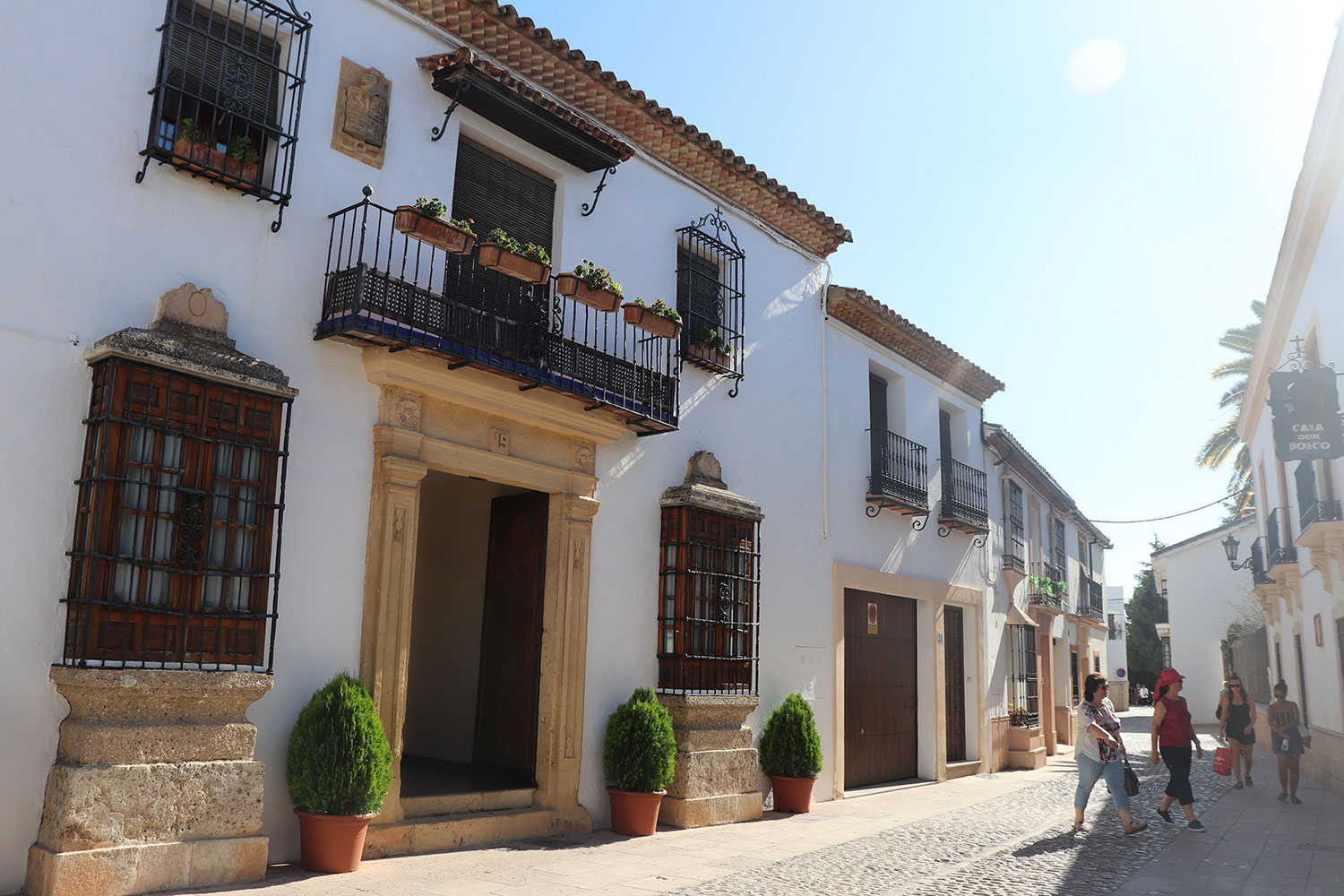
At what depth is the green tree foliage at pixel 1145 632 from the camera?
45688 millimetres

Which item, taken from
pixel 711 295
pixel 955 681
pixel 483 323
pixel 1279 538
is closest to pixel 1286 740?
pixel 955 681

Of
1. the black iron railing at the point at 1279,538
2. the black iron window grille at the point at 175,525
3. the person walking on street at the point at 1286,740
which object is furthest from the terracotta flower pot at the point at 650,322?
the black iron railing at the point at 1279,538

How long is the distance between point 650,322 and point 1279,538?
13687 millimetres

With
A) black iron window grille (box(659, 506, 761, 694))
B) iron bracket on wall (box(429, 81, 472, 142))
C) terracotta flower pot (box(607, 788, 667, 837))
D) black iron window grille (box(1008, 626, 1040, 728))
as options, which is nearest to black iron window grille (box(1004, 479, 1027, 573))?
black iron window grille (box(1008, 626, 1040, 728))

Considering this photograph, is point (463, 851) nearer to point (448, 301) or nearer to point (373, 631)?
point (373, 631)

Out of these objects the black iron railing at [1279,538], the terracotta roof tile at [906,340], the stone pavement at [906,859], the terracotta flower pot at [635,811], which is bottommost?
the stone pavement at [906,859]

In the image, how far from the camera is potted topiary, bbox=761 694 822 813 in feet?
33.8

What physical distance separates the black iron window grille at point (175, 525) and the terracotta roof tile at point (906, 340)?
7.98 metres

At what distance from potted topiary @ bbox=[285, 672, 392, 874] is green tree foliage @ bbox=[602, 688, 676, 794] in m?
2.50

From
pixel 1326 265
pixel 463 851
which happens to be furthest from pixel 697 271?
pixel 1326 265

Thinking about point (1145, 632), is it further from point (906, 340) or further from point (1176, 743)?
point (1176, 743)

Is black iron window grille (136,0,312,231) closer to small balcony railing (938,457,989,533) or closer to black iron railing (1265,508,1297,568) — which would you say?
small balcony railing (938,457,989,533)

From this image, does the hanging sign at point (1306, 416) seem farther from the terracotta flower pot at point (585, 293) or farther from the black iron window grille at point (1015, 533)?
the black iron window grille at point (1015, 533)

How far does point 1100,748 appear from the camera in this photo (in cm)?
902
